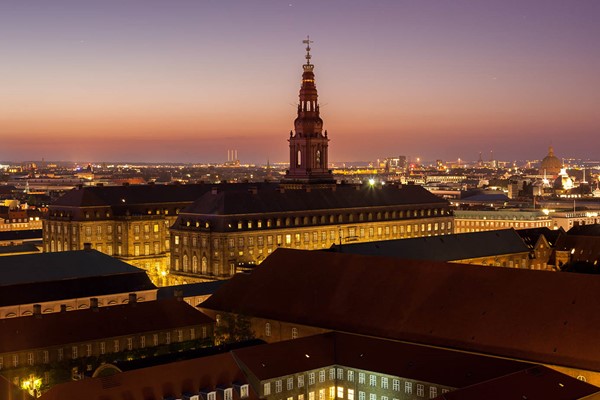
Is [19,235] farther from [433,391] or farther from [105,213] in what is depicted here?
[433,391]

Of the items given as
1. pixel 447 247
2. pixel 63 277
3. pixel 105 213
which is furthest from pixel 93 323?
pixel 105 213

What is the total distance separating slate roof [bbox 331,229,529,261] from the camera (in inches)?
4936

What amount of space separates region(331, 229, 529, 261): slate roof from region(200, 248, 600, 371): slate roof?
86.0 feet

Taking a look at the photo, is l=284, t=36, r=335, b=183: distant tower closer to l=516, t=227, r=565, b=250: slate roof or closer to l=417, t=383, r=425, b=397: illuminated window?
l=516, t=227, r=565, b=250: slate roof

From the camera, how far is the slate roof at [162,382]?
6438 centimetres

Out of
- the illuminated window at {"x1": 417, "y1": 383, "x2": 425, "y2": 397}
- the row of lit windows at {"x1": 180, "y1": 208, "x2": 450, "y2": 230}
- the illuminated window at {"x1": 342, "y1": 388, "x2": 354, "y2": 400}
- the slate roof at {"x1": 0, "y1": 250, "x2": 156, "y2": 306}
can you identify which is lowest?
the illuminated window at {"x1": 342, "y1": 388, "x2": 354, "y2": 400}

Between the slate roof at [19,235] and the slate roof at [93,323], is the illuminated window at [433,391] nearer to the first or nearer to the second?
the slate roof at [93,323]

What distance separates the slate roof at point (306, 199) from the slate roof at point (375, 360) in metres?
62.6

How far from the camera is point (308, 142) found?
571ft

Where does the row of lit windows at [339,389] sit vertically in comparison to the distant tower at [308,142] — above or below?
below

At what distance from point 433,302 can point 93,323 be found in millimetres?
30863

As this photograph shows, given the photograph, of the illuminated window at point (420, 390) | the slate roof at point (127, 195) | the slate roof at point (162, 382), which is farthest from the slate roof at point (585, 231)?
the slate roof at point (162, 382)

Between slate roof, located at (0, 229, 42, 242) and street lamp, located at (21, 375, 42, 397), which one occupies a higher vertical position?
slate roof, located at (0, 229, 42, 242)

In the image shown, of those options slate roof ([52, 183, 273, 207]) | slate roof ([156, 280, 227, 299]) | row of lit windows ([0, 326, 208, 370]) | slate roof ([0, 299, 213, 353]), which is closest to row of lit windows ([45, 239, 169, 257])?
slate roof ([52, 183, 273, 207])
